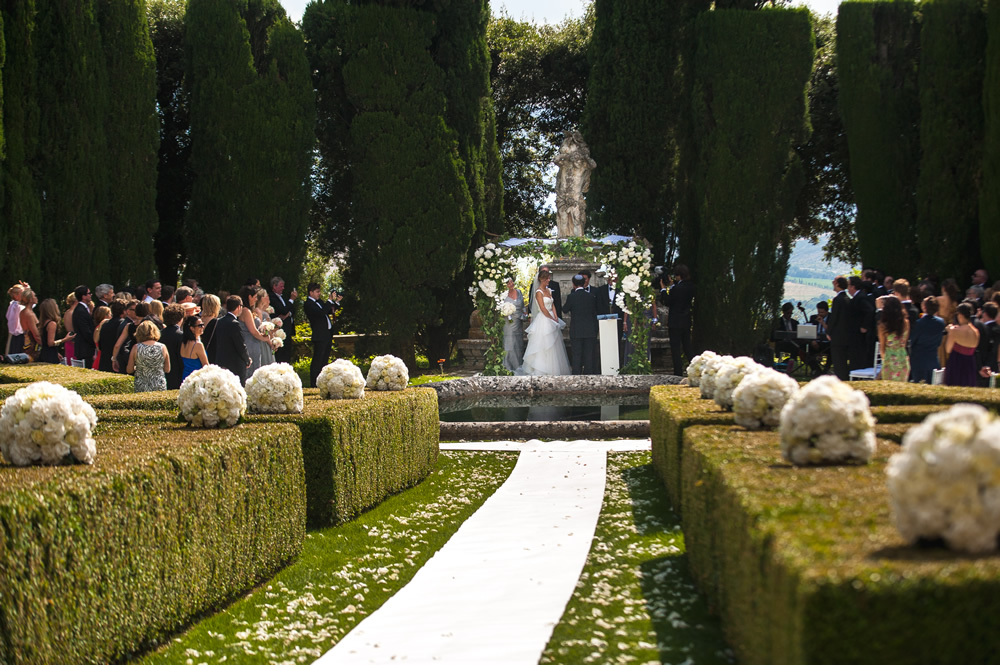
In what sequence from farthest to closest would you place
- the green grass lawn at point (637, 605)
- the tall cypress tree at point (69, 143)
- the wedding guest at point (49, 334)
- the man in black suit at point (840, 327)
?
1. the tall cypress tree at point (69, 143)
2. the man in black suit at point (840, 327)
3. the wedding guest at point (49, 334)
4. the green grass lawn at point (637, 605)

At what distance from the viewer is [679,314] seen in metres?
15.4

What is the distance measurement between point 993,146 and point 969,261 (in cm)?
212

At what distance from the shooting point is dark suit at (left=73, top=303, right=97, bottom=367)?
11.2m

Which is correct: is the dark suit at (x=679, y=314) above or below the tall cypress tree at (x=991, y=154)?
below

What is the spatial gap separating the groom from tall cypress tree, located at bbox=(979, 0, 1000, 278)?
6.61 m

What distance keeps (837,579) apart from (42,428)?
3.40 meters

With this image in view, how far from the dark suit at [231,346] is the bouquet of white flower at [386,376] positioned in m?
1.30

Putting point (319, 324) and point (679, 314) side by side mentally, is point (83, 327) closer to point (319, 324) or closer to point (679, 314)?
point (319, 324)

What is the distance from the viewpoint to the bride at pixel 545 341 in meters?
14.7

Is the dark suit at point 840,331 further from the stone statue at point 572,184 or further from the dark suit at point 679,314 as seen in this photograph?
the stone statue at point 572,184

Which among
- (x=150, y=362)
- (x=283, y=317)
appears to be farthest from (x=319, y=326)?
(x=150, y=362)

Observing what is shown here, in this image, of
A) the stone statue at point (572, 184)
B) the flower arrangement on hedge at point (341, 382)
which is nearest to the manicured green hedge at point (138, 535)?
the flower arrangement on hedge at point (341, 382)

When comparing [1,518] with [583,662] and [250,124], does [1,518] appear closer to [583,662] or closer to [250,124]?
[583,662]

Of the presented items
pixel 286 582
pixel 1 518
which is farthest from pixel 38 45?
pixel 1 518
